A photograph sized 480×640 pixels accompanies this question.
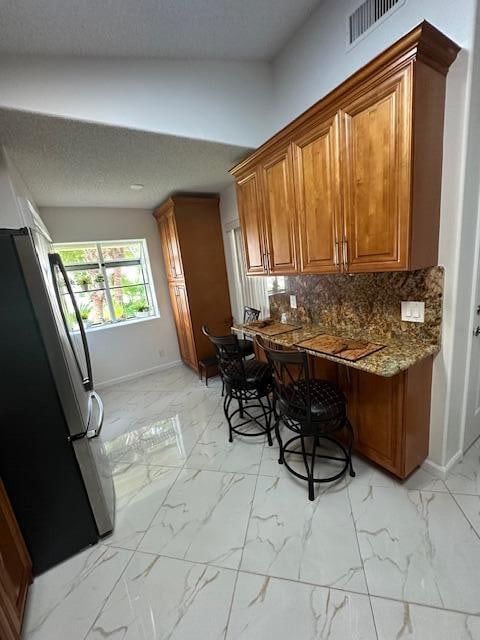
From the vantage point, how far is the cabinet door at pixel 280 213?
6.66ft

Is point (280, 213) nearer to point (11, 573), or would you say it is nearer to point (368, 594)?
point (368, 594)

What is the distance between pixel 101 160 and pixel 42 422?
209 cm

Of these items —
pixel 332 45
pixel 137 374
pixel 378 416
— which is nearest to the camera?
pixel 378 416

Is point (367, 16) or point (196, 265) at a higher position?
point (367, 16)

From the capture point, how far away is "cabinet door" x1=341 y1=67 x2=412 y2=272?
1.32 meters

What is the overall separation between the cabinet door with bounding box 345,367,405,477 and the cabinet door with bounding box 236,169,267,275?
1.28 metres

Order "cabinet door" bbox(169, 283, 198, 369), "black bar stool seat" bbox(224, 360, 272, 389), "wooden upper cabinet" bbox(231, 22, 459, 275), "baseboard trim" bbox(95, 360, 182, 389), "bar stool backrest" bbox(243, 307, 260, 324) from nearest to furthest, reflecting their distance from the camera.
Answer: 1. "wooden upper cabinet" bbox(231, 22, 459, 275)
2. "black bar stool seat" bbox(224, 360, 272, 389)
3. "bar stool backrest" bbox(243, 307, 260, 324)
4. "cabinet door" bbox(169, 283, 198, 369)
5. "baseboard trim" bbox(95, 360, 182, 389)

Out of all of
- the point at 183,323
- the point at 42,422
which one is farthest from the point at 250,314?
the point at 42,422

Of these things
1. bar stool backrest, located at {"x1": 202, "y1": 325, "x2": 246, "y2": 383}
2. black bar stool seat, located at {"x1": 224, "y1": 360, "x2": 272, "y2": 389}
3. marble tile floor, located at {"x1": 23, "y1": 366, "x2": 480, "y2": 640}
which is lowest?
marble tile floor, located at {"x1": 23, "y1": 366, "x2": 480, "y2": 640}

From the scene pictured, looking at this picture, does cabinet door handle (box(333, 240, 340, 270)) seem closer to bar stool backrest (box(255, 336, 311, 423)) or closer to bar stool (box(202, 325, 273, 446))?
bar stool backrest (box(255, 336, 311, 423))

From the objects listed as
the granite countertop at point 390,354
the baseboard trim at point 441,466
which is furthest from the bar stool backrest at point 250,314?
the baseboard trim at point 441,466

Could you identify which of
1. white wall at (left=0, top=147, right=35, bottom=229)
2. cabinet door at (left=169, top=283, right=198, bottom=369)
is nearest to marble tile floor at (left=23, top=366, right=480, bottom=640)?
cabinet door at (left=169, top=283, right=198, bottom=369)

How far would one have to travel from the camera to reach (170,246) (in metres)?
3.82

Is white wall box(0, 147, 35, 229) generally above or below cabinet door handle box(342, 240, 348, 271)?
above
